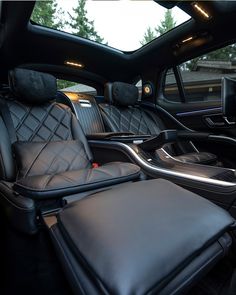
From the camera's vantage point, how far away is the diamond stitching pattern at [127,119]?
2443 mm

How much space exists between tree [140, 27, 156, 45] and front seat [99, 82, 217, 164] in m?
0.55

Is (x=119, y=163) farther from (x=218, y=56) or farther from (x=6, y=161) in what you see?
(x=218, y=56)

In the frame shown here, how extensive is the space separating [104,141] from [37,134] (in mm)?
493

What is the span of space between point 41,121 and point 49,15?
55.9 inches

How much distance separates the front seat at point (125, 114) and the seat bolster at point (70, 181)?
3.84 ft

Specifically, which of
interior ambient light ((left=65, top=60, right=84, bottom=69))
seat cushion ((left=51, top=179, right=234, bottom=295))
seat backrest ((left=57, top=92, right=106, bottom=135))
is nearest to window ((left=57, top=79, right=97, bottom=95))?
interior ambient light ((left=65, top=60, right=84, bottom=69))

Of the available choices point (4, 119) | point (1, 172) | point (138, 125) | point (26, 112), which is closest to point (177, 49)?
point (138, 125)

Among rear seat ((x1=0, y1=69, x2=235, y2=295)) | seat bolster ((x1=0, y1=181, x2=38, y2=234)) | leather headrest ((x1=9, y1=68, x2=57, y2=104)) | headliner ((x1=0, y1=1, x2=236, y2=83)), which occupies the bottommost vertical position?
seat bolster ((x1=0, y1=181, x2=38, y2=234))

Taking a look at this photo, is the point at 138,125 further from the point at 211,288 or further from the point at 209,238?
the point at 209,238

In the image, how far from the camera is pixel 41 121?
67.6 inches

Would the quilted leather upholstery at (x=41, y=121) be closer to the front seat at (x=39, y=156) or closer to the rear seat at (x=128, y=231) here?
the front seat at (x=39, y=156)

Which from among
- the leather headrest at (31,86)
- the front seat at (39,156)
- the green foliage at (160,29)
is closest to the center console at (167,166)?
the front seat at (39,156)

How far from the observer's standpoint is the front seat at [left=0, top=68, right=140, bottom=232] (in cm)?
97

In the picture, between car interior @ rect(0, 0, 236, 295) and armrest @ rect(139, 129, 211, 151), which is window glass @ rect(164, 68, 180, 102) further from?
armrest @ rect(139, 129, 211, 151)
